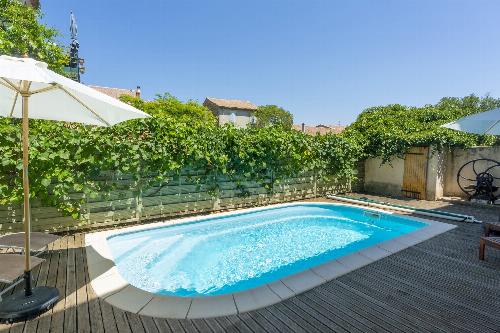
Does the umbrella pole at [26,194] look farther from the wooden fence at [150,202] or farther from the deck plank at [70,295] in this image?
the wooden fence at [150,202]

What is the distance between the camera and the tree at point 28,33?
33.5 feet

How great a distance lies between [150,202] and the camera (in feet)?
24.5

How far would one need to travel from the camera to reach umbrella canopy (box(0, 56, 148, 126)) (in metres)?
2.67

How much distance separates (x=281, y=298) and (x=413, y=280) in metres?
2.08

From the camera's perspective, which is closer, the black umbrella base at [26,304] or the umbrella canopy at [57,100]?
the umbrella canopy at [57,100]

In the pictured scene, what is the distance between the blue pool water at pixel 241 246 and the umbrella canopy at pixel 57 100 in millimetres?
3151

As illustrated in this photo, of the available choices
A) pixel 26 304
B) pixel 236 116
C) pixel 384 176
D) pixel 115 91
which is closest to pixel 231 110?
pixel 236 116

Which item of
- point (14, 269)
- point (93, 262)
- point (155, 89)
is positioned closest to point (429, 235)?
point (93, 262)

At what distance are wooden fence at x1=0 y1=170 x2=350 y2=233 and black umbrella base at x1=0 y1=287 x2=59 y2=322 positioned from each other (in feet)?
10.1

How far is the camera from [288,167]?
10.0 meters

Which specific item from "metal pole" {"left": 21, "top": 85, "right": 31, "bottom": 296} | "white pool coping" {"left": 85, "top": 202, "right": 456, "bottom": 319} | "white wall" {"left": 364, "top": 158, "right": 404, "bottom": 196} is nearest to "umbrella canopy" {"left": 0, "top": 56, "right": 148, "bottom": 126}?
"metal pole" {"left": 21, "top": 85, "right": 31, "bottom": 296}

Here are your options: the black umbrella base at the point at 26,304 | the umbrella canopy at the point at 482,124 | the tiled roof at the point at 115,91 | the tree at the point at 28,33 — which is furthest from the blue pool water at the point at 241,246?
the tiled roof at the point at 115,91

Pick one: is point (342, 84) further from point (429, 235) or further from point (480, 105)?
point (480, 105)

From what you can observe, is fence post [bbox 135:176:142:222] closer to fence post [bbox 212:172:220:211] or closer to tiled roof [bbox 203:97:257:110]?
fence post [bbox 212:172:220:211]
